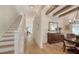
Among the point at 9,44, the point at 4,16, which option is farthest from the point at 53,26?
the point at 4,16

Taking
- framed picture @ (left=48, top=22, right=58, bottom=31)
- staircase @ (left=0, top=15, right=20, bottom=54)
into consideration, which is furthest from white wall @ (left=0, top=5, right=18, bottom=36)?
framed picture @ (left=48, top=22, right=58, bottom=31)

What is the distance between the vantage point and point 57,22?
6.46 ft

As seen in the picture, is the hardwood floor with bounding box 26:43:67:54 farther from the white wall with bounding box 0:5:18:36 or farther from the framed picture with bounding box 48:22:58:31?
the white wall with bounding box 0:5:18:36

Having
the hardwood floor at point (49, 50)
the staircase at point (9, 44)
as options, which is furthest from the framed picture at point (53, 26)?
the staircase at point (9, 44)

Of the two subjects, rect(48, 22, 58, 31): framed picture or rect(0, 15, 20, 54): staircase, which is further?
rect(48, 22, 58, 31): framed picture

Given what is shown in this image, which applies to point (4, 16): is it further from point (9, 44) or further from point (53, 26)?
point (53, 26)

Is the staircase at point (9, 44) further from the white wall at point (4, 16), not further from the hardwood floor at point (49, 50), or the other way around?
the hardwood floor at point (49, 50)

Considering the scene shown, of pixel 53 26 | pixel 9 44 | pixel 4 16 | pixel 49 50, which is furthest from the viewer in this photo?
pixel 4 16
